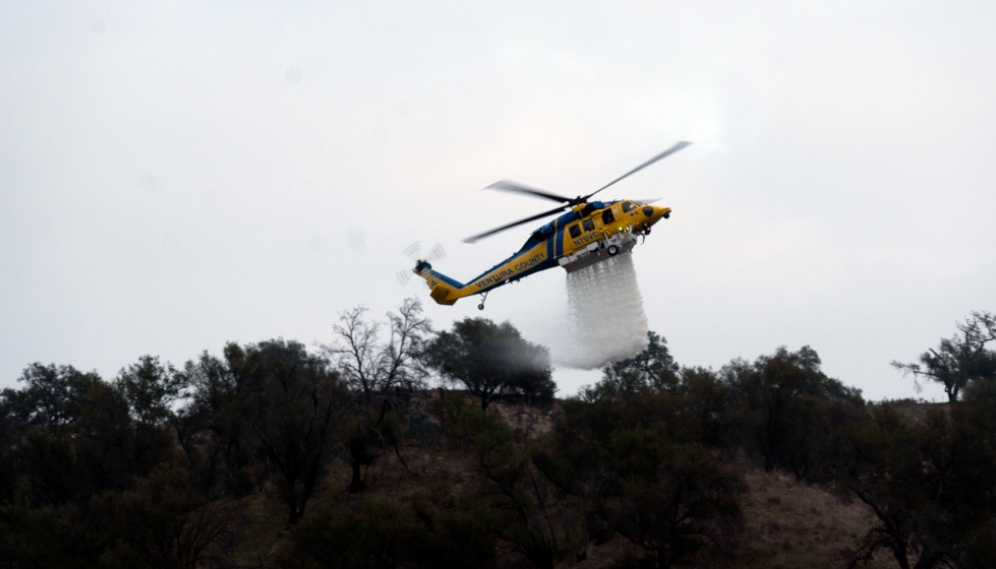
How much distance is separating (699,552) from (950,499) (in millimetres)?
10209

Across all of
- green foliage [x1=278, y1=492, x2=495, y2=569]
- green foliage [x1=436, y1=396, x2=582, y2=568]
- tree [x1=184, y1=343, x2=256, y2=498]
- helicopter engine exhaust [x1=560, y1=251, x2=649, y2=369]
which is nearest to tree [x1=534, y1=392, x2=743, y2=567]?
green foliage [x1=436, y1=396, x2=582, y2=568]

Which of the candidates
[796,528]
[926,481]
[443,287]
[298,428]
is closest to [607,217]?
[443,287]

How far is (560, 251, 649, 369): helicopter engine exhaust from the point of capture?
37.1 metres

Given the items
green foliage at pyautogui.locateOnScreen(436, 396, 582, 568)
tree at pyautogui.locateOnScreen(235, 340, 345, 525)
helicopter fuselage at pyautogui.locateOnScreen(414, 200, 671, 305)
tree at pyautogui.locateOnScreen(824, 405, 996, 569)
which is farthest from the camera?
tree at pyautogui.locateOnScreen(235, 340, 345, 525)

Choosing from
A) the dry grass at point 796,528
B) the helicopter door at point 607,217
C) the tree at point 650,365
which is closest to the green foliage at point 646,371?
the tree at point 650,365

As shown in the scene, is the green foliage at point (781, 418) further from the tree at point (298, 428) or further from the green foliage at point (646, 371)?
the tree at point (298, 428)

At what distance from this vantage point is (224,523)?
40562 millimetres

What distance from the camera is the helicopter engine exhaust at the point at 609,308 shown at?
Result: 37062 mm

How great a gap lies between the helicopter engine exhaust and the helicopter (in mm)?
838

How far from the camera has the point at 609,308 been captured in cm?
3753

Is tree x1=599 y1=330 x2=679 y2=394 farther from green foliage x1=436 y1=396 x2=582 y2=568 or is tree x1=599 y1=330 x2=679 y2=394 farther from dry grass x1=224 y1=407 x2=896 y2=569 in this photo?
green foliage x1=436 y1=396 x2=582 y2=568

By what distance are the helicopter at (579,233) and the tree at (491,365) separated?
65.2ft

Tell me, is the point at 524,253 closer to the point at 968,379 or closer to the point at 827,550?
the point at 827,550

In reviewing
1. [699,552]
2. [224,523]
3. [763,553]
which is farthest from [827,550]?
[224,523]
